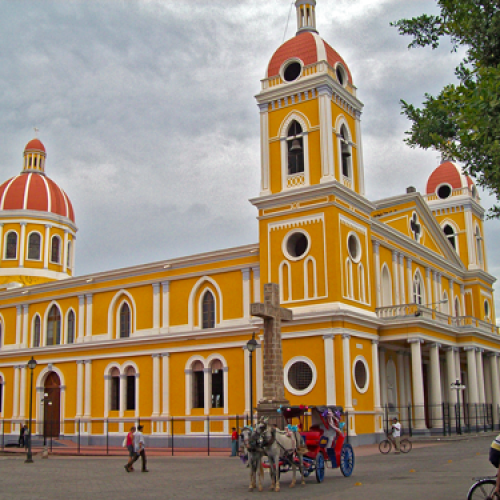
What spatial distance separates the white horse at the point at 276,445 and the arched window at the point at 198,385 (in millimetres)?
19516

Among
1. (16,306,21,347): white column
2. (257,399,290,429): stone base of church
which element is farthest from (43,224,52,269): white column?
(257,399,290,429): stone base of church

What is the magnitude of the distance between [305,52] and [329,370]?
15016mm

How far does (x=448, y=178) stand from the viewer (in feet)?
155

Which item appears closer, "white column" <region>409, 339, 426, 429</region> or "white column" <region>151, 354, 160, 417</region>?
"white column" <region>409, 339, 426, 429</region>

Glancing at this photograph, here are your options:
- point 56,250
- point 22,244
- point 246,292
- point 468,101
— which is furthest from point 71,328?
point 468,101

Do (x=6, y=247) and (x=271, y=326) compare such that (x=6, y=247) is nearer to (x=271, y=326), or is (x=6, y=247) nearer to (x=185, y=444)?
(x=185, y=444)

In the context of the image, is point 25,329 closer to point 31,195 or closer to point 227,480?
point 31,195

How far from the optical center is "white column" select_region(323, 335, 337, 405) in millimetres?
28125

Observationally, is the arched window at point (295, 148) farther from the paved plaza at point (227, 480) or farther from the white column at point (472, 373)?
the white column at point (472, 373)

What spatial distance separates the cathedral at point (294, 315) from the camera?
29.8 m

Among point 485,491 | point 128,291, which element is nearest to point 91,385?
point 128,291

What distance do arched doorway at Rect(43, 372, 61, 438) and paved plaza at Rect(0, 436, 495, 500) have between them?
602 inches

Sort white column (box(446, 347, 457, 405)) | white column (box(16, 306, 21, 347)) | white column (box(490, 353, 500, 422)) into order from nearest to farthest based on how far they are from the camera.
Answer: white column (box(446, 347, 457, 405)) → white column (box(490, 353, 500, 422)) → white column (box(16, 306, 21, 347))

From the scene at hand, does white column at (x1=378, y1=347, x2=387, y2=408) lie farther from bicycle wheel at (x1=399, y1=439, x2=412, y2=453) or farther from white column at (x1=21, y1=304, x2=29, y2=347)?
white column at (x1=21, y1=304, x2=29, y2=347)
